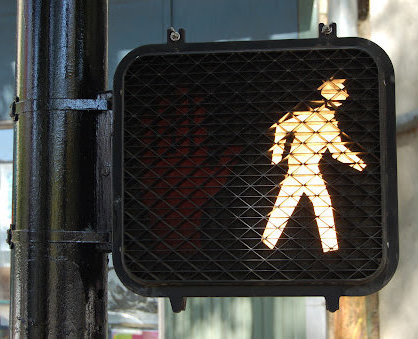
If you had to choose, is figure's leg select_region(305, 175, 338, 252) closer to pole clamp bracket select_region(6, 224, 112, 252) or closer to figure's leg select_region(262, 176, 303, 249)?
figure's leg select_region(262, 176, 303, 249)

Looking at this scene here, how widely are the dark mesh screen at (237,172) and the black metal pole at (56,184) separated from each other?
0.54 feet

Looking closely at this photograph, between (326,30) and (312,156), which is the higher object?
(326,30)

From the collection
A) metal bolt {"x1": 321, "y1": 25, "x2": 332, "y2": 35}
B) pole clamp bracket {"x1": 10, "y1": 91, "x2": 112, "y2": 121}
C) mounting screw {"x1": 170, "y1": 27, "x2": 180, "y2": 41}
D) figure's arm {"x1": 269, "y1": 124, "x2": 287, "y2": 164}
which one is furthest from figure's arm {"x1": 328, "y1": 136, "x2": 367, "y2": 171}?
pole clamp bracket {"x1": 10, "y1": 91, "x2": 112, "y2": 121}

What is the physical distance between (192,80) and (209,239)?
0.38m

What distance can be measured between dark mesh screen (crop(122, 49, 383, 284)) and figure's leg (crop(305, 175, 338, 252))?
10 mm

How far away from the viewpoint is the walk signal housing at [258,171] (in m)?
1.39

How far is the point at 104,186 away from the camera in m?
1.56

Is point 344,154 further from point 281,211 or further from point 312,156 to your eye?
point 281,211

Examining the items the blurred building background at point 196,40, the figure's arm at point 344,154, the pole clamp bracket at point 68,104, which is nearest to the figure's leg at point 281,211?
the figure's arm at point 344,154

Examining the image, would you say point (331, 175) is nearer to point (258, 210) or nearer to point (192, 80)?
point (258, 210)

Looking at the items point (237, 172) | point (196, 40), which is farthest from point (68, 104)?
point (196, 40)

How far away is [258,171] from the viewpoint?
140 centimetres

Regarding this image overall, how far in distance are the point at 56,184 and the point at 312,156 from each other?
644 mm

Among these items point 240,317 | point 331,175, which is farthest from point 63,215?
point 240,317
